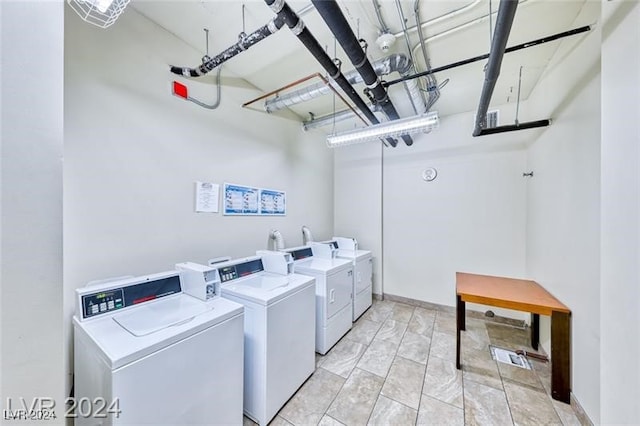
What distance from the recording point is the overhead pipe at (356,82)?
1939 mm

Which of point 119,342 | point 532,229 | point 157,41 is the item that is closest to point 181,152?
point 157,41

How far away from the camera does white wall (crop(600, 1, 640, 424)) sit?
0.89m

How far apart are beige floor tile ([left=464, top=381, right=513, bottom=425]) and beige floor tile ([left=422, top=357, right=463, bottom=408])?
62mm

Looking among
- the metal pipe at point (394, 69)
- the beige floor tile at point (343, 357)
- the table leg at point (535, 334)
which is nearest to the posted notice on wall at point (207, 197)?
the metal pipe at point (394, 69)

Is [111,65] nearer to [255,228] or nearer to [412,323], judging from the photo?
[255,228]

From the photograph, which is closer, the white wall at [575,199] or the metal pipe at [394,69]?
the white wall at [575,199]

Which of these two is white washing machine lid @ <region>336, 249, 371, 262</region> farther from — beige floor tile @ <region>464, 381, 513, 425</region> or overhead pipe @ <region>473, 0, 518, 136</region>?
overhead pipe @ <region>473, 0, 518, 136</region>

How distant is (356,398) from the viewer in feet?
5.97

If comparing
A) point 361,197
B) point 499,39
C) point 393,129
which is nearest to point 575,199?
point 499,39

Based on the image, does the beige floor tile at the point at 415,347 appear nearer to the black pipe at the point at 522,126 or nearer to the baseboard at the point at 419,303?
the baseboard at the point at 419,303

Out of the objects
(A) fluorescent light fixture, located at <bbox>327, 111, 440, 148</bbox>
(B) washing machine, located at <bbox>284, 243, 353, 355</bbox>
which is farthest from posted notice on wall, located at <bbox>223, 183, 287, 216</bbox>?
(A) fluorescent light fixture, located at <bbox>327, 111, 440, 148</bbox>

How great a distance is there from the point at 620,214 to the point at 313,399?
7.04 feet

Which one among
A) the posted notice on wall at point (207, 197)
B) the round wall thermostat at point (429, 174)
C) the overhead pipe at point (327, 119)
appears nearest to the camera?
the posted notice on wall at point (207, 197)

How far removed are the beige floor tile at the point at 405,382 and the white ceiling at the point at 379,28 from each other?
291 cm
